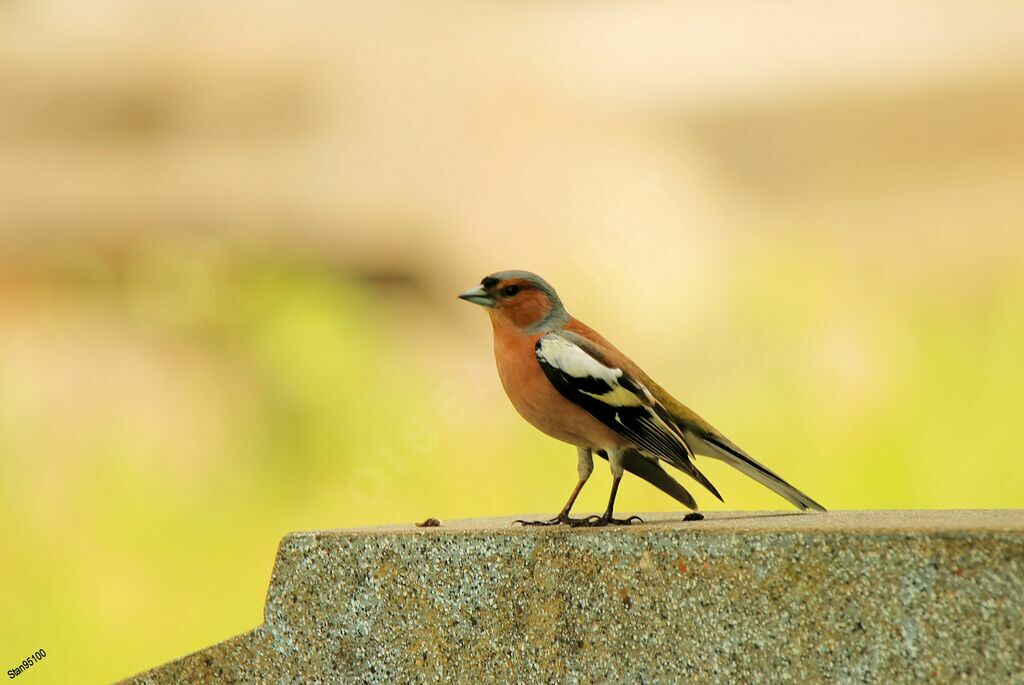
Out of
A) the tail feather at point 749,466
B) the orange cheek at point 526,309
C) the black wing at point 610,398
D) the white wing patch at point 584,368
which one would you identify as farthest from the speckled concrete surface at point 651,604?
the orange cheek at point 526,309

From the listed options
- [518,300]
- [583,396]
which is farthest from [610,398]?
[518,300]

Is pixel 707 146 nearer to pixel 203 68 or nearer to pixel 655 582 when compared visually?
pixel 203 68

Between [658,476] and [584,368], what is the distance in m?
0.43

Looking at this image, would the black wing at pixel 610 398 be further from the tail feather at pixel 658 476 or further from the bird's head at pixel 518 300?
the tail feather at pixel 658 476

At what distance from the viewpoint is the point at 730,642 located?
99.0 inches

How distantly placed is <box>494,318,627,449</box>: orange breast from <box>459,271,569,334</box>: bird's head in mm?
36

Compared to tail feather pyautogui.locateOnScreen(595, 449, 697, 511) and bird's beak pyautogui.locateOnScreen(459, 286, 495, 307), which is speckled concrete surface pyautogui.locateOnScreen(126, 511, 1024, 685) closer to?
tail feather pyautogui.locateOnScreen(595, 449, 697, 511)

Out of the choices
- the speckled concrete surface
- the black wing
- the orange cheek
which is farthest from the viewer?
the orange cheek

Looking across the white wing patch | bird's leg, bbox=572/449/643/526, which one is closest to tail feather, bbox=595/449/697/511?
bird's leg, bbox=572/449/643/526

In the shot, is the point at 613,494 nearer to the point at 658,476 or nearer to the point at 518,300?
the point at 658,476

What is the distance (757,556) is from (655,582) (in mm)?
215

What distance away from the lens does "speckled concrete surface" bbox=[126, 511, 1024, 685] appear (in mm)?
2348

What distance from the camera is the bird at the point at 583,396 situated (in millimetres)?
2814

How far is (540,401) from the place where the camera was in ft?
9.32
